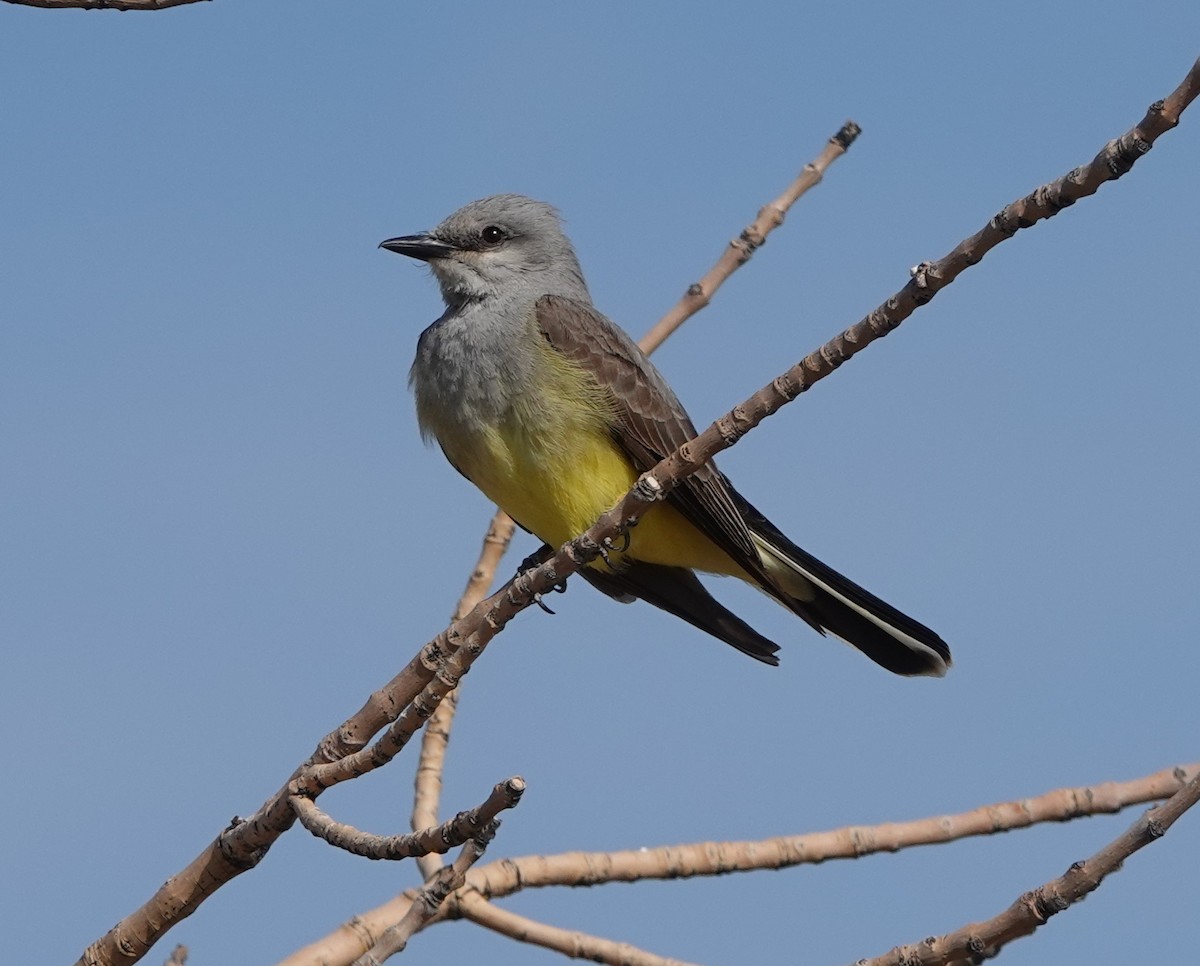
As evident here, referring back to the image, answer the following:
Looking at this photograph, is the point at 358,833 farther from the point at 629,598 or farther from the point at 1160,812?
the point at 629,598

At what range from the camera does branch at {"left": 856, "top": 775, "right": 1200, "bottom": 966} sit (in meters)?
3.22

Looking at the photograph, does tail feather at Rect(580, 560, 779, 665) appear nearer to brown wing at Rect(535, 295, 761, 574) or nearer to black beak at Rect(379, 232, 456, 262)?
brown wing at Rect(535, 295, 761, 574)

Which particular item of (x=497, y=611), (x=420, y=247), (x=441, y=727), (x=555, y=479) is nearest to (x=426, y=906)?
(x=497, y=611)

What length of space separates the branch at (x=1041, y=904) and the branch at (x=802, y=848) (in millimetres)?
1422

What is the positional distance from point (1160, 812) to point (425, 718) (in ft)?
6.15

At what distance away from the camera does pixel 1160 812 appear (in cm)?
322

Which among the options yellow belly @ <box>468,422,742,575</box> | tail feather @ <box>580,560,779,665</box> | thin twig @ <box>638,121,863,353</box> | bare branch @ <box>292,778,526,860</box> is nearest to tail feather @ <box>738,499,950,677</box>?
tail feather @ <box>580,560,779,665</box>

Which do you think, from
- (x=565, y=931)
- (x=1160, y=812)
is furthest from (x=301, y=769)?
(x=1160, y=812)

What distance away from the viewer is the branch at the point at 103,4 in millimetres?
4168

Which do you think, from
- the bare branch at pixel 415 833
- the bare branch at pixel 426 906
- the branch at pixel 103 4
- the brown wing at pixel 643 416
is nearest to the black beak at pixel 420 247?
the brown wing at pixel 643 416

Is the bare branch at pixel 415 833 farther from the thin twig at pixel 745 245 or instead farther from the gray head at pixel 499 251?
the gray head at pixel 499 251

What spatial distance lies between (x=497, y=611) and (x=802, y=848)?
1.36 meters

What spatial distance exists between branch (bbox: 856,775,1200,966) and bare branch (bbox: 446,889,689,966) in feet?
4.33

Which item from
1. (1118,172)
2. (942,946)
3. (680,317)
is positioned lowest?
(942,946)
